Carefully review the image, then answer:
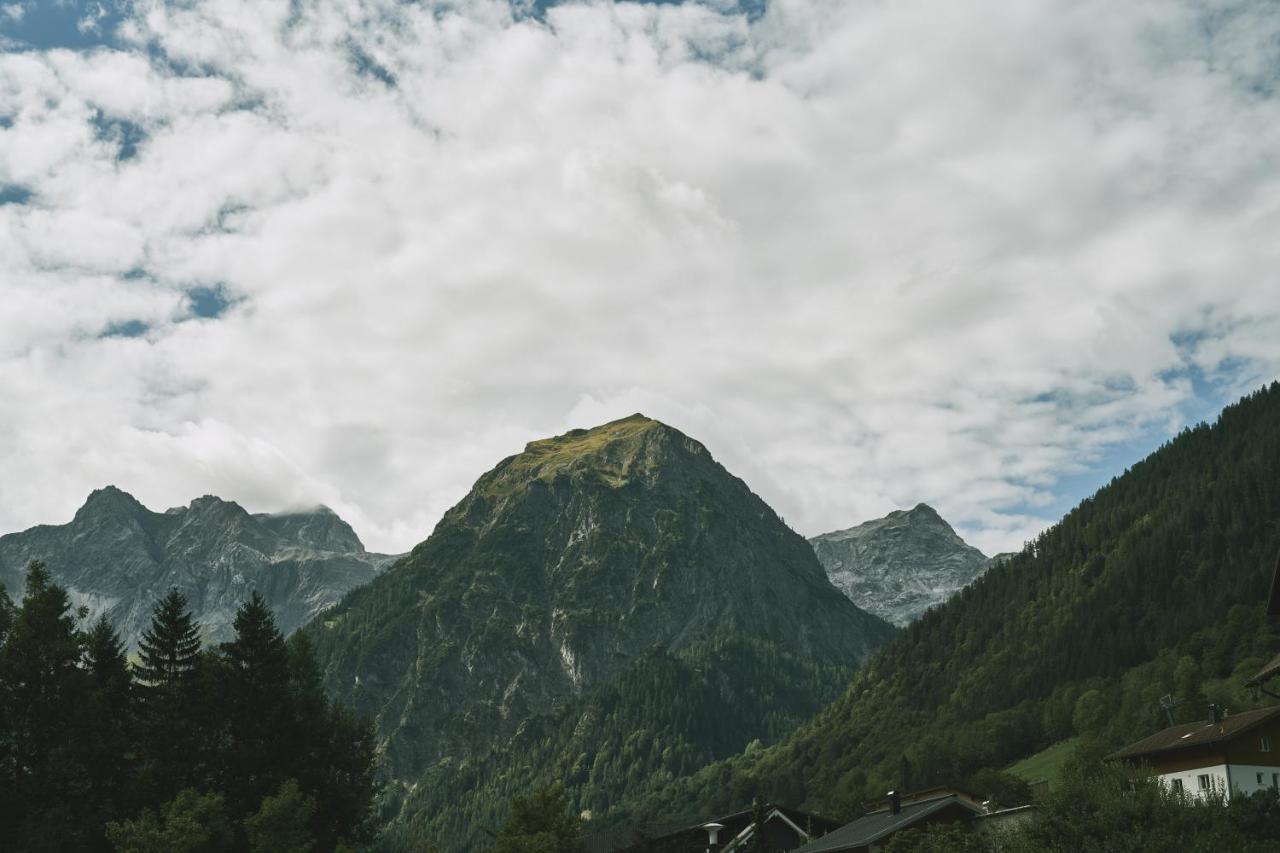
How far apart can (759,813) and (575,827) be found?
1571 cm

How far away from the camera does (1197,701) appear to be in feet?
595

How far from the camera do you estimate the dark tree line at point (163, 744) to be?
63.4 m

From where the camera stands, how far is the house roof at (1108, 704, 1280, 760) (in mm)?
69250

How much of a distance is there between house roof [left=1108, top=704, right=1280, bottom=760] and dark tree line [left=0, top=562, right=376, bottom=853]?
170 ft

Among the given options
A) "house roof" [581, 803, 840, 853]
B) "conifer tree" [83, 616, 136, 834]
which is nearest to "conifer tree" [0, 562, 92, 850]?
"conifer tree" [83, 616, 136, 834]

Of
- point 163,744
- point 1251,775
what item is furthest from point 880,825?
point 163,744

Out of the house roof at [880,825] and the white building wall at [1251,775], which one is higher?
the white building wall at [1251,775]

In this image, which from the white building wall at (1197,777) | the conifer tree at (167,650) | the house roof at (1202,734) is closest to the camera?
the house roof at (1202,734)

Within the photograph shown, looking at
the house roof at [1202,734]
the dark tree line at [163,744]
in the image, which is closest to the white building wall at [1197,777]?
the house roof at [1202,734]

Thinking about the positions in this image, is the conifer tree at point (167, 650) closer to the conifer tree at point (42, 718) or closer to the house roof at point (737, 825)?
the conifer tree at point (42, 718)

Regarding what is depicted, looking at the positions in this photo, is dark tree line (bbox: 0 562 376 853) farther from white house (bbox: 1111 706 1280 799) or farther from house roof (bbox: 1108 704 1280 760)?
house roof (bbox: 1108 704 1280 760)

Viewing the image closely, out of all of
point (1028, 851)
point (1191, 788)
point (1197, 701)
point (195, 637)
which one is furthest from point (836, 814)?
point (1028, 851)

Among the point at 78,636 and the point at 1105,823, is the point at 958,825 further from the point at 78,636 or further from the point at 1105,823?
the point at 78,636

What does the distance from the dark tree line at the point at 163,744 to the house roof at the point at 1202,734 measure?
170ft
